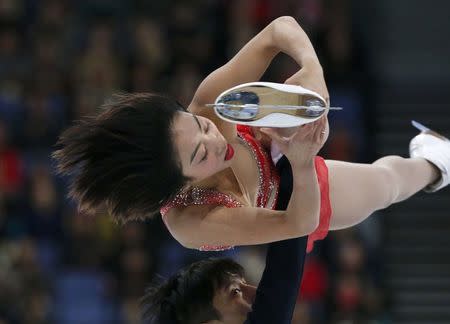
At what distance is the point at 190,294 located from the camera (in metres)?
3.78

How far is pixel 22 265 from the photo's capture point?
290 inches

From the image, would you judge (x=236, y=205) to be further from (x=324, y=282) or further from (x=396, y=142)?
(x=396, y=142)

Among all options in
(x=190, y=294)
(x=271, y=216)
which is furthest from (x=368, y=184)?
(x=190, y=294)

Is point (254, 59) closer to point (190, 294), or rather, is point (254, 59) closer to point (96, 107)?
point (190, 294)

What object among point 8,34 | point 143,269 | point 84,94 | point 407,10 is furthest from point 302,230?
point 407,10

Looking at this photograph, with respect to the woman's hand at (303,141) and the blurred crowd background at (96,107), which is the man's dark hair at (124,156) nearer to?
the woman's hand at (303,141)

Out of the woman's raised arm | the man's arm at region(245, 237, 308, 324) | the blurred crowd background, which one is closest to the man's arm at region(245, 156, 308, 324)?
the man's arm at region(245, 237, 308, 324)

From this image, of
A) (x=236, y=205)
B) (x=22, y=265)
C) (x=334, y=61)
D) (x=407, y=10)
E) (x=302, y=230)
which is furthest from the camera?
(x=407, y=10)

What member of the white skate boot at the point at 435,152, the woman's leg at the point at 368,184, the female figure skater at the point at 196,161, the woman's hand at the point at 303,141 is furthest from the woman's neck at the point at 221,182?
the white skate boot at the point at 435,152

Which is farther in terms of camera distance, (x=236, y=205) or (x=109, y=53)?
(x=109, y=53)

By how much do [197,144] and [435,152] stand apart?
4.76 ft

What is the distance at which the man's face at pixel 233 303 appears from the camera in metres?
3.79

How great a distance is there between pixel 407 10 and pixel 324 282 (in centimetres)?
352

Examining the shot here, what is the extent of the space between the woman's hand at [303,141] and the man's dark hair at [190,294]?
0.66 meters
